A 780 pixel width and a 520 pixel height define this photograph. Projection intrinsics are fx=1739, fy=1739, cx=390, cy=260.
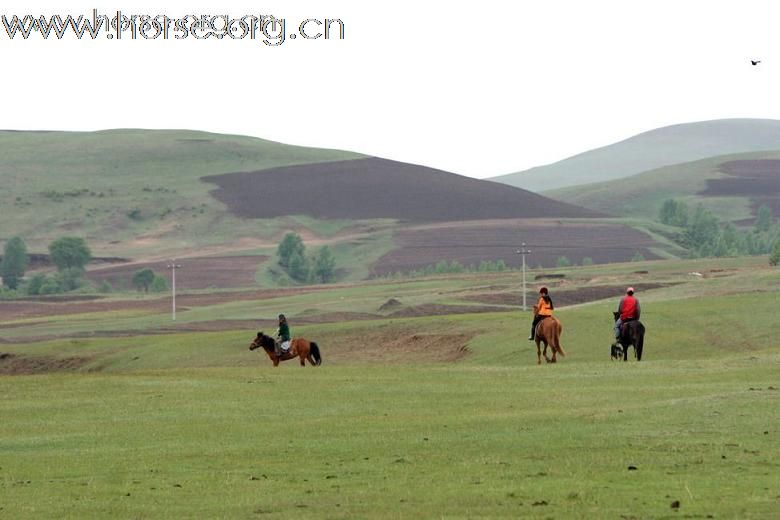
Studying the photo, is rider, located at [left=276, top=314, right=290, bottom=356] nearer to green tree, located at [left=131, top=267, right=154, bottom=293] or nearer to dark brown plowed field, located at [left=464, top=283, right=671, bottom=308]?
dark brown plowed field, located at [left=464, top=283, right=671, bottom=308]

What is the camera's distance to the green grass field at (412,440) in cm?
2034

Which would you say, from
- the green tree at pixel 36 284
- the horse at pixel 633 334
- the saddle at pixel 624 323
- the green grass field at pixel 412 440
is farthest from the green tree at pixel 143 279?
the horse at pixel 633 334

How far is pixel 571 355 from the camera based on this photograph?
2308 inches

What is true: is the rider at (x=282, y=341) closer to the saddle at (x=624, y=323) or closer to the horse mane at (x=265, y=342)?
the horse mane at (x=265, y=342)

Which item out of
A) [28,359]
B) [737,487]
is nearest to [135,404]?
[737,487]

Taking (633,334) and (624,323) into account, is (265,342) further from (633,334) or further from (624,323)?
(633,334)

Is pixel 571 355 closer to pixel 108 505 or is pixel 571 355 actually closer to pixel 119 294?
pixel 108 505

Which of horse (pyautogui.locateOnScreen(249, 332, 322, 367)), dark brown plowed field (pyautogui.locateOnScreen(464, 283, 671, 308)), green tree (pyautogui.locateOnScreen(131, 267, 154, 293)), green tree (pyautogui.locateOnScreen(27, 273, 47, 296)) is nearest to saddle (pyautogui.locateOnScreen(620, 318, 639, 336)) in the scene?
horse (pyautogui.locateOnScreen(249, 332, 322, 367))

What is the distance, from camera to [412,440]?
27719mm

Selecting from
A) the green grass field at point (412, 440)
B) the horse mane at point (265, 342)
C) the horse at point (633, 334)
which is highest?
the horse at point (633, 334)

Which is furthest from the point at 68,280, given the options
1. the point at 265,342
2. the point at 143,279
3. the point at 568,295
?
the point at 265,342

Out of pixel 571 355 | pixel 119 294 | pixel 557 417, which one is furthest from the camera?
pixel 119 294

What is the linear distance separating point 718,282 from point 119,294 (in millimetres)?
98746

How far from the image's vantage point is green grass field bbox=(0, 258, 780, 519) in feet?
66.7
